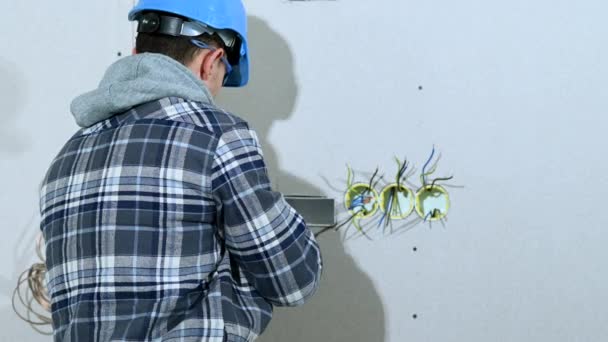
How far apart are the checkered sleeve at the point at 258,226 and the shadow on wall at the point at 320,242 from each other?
19.2 inches

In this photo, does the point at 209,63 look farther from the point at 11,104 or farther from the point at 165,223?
the point at 11,104

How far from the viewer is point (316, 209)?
1.39m

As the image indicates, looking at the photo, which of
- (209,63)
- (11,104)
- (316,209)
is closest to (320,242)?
(316,209)

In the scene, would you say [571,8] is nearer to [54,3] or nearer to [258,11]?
[258,11]

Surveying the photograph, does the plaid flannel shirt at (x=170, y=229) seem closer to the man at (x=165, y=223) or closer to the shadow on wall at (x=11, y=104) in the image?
the man at (x=165, y=223)

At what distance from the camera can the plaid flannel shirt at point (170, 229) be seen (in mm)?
855

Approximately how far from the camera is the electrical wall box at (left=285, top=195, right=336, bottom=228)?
54.6 inches

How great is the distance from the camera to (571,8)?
1.34 meters

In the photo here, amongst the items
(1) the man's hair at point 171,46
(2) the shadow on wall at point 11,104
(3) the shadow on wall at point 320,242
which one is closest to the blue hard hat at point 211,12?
(1) the man's hair at point 171,46

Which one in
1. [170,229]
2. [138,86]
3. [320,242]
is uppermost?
[138,86]

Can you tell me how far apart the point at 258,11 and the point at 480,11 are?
43 centimetres

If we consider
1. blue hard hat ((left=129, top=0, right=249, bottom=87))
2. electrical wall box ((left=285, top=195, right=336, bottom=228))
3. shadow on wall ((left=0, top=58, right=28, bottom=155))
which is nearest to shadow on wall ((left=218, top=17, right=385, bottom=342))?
electrical wall box ((left=285, top=195, right=336, bottom=228))

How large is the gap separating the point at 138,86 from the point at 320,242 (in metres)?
0.64

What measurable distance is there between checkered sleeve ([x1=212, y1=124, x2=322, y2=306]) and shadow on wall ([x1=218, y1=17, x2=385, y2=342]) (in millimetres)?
487
